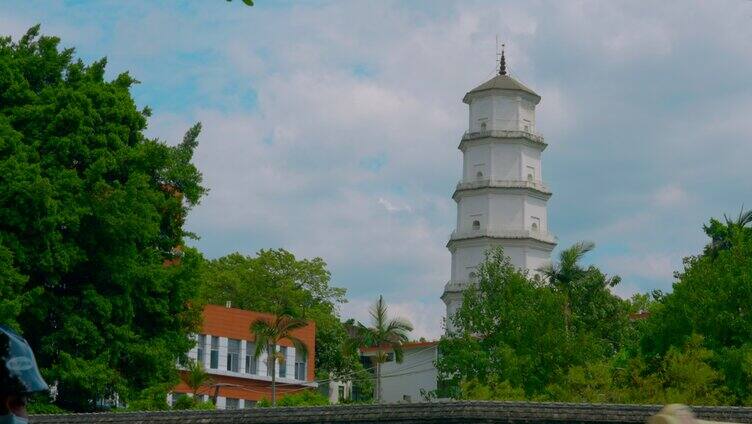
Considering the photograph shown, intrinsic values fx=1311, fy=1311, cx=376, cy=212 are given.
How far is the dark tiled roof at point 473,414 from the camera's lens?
23.6 meters

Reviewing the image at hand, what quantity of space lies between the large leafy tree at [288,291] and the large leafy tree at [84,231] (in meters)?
44.0

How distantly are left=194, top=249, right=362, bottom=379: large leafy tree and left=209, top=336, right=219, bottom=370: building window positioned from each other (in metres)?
15.2

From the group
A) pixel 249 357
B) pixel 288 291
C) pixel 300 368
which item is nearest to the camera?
pixel 249 357

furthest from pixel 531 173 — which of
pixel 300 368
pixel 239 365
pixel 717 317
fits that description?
pixel 717 317

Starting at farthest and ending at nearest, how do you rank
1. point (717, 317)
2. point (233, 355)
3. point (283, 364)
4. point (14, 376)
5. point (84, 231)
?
point (283, 364), point (233, 355), point (717, 317), point (84, 231), point (14, 376)

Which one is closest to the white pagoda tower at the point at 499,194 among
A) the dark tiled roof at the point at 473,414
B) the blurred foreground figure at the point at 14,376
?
the dark tiled roof at the point at 473,414

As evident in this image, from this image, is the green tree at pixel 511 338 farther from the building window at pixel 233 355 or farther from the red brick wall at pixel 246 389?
the building window at pixel 233 355

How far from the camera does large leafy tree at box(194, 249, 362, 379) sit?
84.9 metres

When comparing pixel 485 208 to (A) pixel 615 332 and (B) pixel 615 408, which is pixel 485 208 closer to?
(A) pixel 615 332

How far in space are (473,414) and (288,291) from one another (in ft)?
204

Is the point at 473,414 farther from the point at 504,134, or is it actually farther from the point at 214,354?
the point at 504,134

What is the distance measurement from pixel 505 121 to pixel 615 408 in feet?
224

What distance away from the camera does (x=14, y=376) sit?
2816 millimetres

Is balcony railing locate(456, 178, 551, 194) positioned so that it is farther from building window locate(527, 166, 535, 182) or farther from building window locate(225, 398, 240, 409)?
building window locate(225, 398, 240, 409)
